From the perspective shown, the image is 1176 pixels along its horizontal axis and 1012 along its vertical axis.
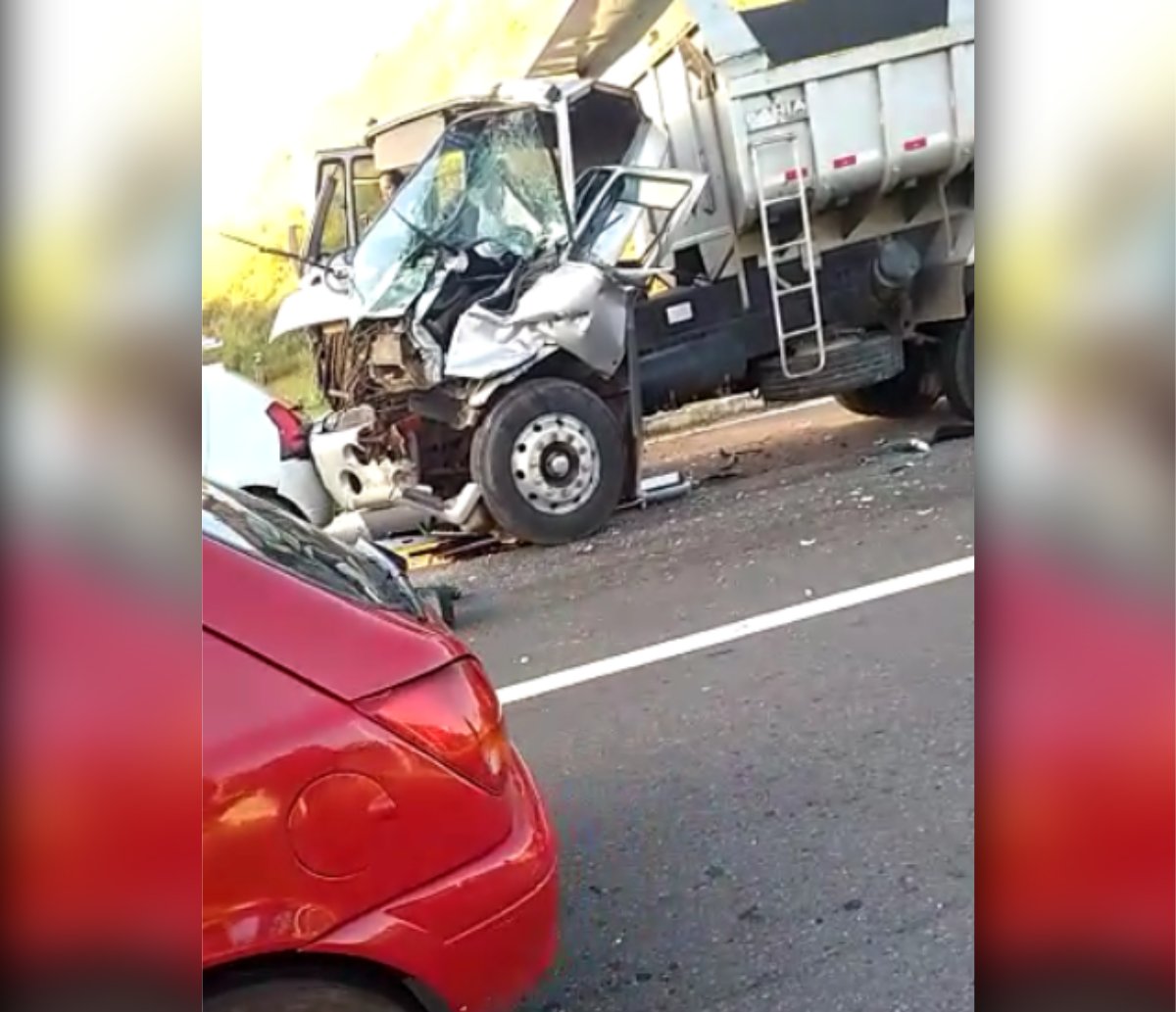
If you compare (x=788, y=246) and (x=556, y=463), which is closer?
(x=556, y=463)

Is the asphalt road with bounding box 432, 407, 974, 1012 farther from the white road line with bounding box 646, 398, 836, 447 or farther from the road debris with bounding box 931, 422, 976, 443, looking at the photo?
the white road line with bounding box 646, 398, 836, 447

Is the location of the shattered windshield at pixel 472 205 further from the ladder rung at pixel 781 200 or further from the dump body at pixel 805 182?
the ladder rung at pixel 781 200

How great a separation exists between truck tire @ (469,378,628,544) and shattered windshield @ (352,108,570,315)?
0.93 metres

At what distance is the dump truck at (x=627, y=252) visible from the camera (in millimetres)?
7953

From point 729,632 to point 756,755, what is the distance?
4.48 feet

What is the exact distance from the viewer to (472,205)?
832 cm

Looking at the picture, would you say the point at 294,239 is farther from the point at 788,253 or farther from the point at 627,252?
the point at 788,253

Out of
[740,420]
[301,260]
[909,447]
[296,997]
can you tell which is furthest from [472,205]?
[296,997]

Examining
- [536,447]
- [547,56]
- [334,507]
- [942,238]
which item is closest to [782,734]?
[536,447]

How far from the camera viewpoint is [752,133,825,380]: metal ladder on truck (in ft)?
29.2
